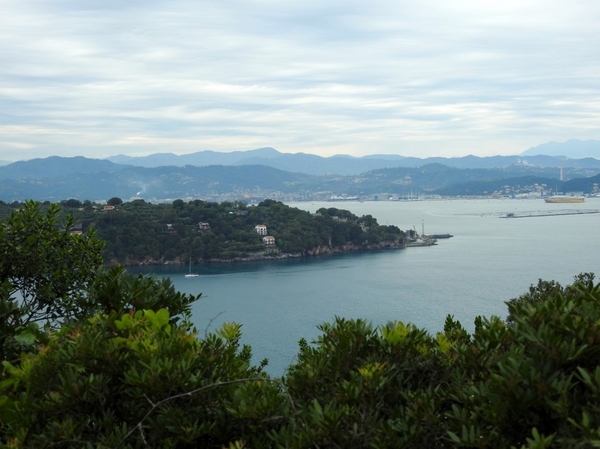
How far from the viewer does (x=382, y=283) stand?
31.0 metres

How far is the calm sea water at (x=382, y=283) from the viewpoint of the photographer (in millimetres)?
22805

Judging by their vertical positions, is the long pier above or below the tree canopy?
below

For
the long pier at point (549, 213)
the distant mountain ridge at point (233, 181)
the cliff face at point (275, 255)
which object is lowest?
the cliff face at point (275, 255)

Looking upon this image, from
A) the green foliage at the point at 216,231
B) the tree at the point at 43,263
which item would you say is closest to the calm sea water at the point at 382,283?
the green foliage at the point at 216,231

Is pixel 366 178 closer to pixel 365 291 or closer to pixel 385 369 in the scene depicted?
pixel 365 291

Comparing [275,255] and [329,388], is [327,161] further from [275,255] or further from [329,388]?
[329,388]

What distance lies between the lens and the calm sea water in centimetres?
2280

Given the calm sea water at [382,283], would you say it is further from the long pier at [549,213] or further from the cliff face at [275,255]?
the long pier at [549,213]

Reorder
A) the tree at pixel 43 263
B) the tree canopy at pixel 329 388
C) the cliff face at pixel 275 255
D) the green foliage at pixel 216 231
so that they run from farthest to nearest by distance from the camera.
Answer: the green foliage at pixel 216 231 → the cliff face at pixel 275 255 → the tree at pixel 43 263 → the tree canopy at pixel 329 388

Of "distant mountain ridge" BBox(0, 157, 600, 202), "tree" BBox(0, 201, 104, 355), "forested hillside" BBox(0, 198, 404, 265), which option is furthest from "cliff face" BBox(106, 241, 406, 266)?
"distant mountain ridge" BBox(0, 157, 600, 202)

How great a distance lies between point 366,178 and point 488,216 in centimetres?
5307

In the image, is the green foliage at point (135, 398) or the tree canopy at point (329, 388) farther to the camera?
the green foliage at point (135, 398)

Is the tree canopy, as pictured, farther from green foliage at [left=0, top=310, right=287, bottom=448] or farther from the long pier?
the long pier

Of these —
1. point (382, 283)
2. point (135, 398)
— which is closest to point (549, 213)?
point (382, 283)
